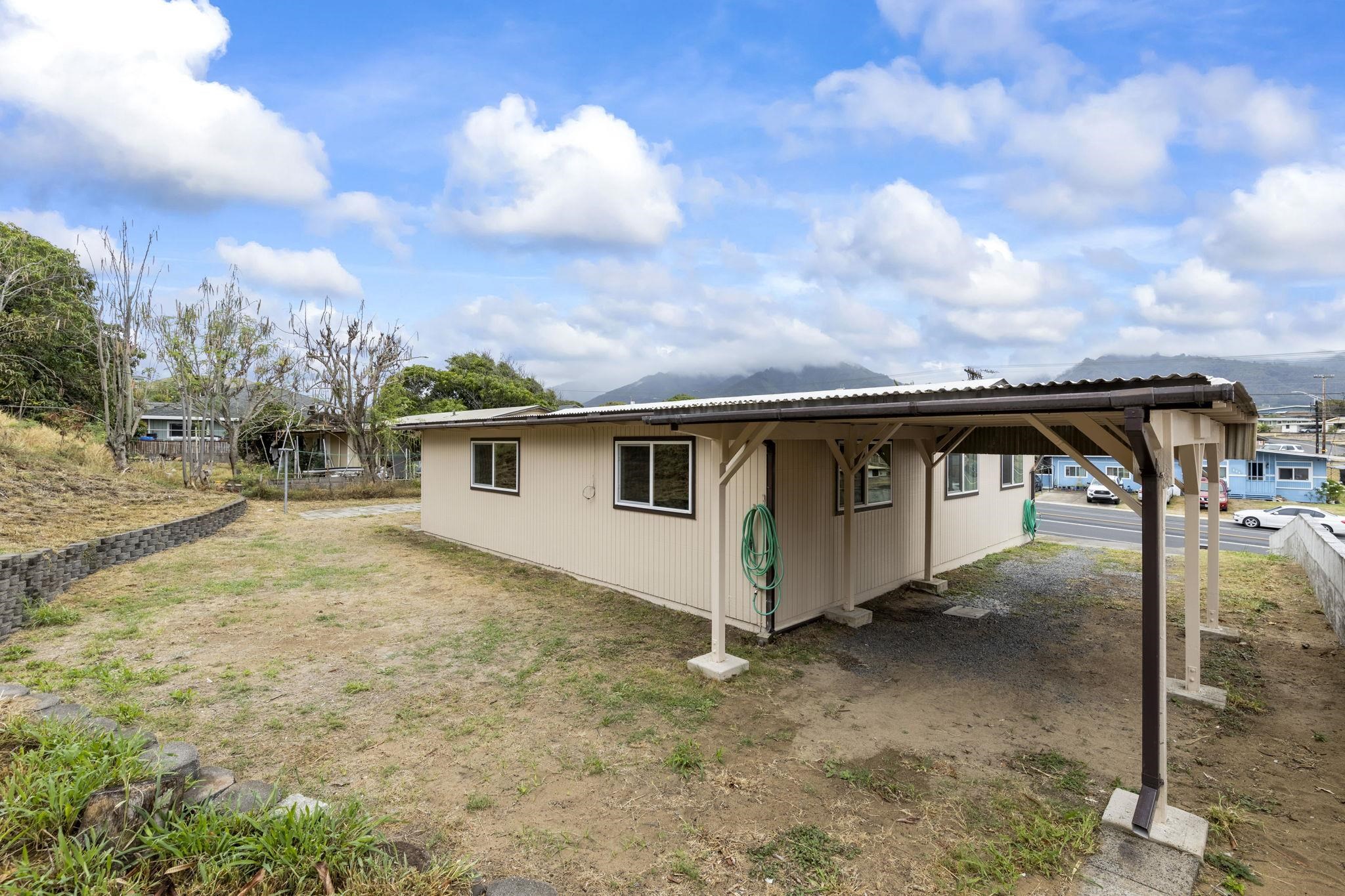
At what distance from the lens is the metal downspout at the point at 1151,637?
270 cm

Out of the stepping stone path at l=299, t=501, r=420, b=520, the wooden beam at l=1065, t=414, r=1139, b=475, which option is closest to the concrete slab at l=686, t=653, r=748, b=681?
the wooden beam at l=1065, t=414, r=1139, b=475

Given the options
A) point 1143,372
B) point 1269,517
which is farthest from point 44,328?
point 1143,372

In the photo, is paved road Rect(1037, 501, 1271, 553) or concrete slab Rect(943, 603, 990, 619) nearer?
concrete slab Rect(943, 603, 990, 619)

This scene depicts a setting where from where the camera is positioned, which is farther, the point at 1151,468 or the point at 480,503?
the point at 480,503

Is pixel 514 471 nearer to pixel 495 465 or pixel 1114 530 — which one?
pixel 495 465

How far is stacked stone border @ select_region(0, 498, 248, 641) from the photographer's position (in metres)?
5.32

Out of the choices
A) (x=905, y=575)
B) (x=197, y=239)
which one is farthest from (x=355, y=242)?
(x=905, y=575)

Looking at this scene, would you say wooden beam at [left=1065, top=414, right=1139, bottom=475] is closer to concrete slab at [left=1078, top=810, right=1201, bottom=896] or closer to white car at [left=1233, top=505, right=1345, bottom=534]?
concrete slab at [left=1078, top=810, right=1201, bottom=896]

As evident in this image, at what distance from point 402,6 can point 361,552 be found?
8.14 metres

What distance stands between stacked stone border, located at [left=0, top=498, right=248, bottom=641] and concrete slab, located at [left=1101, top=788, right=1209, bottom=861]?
8176 mm

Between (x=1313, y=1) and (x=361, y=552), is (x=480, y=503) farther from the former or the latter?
(x=1313, y=1)

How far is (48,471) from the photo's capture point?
33.3 ft

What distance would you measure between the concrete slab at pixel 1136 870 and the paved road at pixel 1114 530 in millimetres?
12114

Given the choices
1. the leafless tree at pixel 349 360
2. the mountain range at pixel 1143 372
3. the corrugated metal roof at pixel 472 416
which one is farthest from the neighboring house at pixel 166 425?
the mountain range at pixel 1143 372
